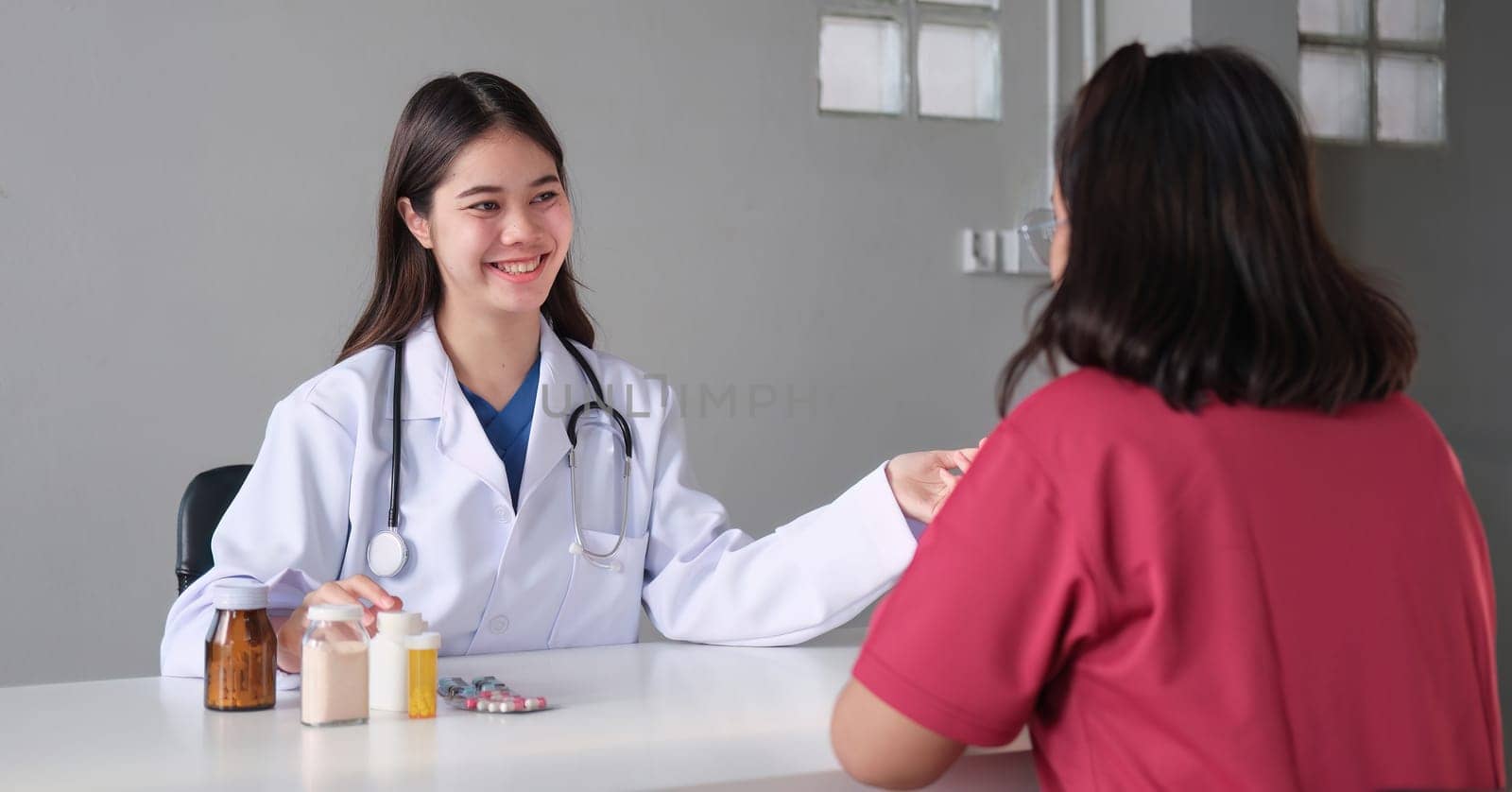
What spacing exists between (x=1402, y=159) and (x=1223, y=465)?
8.86 feet

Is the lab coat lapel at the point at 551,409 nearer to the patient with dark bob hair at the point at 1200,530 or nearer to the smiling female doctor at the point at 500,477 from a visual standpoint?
the smiling female doctor at the point at 500,477

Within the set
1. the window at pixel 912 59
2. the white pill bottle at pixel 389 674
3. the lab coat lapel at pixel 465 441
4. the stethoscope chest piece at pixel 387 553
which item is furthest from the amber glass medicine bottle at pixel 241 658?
the window at pixel 912 59

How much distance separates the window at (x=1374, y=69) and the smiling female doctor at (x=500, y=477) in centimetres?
213

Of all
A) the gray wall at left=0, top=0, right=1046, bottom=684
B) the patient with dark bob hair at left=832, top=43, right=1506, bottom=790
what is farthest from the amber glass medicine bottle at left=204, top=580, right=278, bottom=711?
the gray wall at left=0, top=0, right=1046, bottom=684

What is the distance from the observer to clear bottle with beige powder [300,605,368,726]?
1133mm

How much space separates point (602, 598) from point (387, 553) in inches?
11.6

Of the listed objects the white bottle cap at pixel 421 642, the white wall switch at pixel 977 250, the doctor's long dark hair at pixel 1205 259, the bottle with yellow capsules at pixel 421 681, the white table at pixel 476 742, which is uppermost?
the white wall switch at pixel 977 250

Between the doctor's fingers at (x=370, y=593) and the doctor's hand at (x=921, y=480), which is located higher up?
the doctor's hand at (x=921, y=480)

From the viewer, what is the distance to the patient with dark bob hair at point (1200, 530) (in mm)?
793

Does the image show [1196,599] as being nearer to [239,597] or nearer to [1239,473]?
[1239,473]

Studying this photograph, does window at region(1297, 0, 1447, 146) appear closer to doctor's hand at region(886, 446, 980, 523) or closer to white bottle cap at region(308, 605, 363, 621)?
doctor's hand at region(886, 446, 980, 523)

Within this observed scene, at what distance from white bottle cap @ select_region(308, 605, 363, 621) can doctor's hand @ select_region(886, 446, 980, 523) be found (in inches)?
25.9

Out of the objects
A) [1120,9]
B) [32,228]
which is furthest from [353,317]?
[1120,9]

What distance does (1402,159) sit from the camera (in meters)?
3.11
